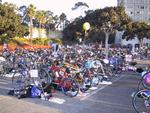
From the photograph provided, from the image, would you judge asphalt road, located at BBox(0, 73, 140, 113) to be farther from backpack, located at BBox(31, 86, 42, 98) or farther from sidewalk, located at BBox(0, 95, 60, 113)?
backpack, located at BBox(31, 86, 42, 98)

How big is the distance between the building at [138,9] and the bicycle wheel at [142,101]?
9492 cm

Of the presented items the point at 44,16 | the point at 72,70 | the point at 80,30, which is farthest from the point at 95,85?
the point at 44,16

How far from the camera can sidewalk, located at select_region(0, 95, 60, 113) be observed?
8523 millimetres

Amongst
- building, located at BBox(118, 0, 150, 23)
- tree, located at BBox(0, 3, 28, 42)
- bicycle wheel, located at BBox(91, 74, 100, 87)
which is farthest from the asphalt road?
building, located at BBox(118, 0, 150, 23)

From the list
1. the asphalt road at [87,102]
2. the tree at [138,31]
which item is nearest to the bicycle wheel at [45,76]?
the asphalt road at [87,102]

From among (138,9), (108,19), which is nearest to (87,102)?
(108,19)

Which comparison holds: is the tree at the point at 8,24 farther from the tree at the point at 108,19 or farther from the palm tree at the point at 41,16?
the palm tree at the point at 41,16

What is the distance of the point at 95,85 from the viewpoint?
505 inches

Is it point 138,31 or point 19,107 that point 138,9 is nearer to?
point 138,31

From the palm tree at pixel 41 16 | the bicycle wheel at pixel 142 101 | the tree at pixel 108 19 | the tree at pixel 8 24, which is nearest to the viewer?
the bicycle wheel at pixel 142 101

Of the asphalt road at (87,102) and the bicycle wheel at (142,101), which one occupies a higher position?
the bicycle wheel at (142,101)

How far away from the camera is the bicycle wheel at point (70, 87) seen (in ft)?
35.0

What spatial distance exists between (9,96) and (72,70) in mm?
2575

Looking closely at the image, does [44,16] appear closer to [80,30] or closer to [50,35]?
[50,35]
